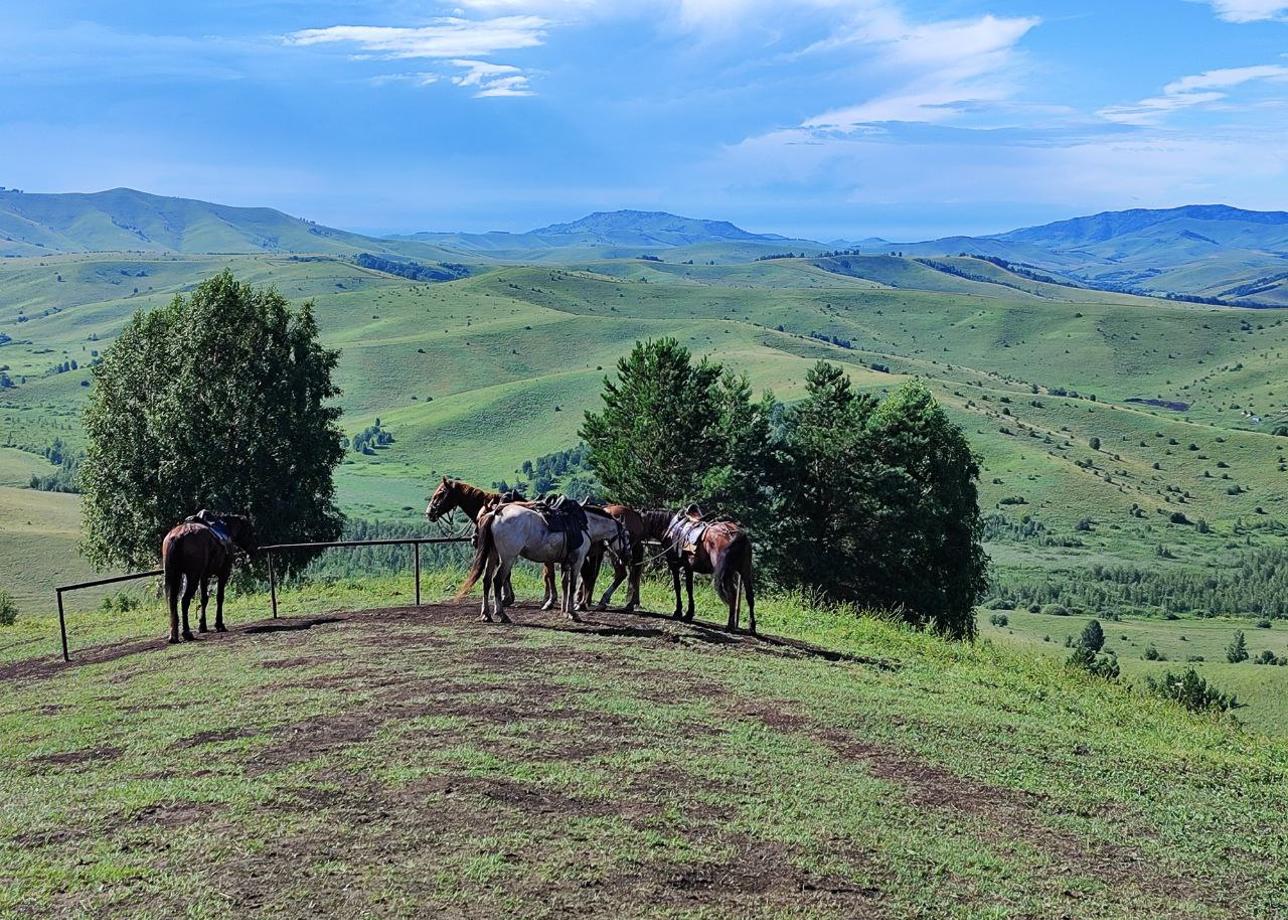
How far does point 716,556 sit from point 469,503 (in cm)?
593

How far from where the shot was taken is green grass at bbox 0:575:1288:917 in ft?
30.5

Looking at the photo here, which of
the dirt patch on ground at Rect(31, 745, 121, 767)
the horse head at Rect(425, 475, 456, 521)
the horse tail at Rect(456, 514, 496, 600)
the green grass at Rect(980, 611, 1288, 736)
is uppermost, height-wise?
the horse head at Rect(425, 475, 456, 521)

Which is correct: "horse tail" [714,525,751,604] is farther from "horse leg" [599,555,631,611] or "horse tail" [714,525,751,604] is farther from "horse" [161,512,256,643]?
"horse" [161,512,256,643]

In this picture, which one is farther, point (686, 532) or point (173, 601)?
point (686, 532)

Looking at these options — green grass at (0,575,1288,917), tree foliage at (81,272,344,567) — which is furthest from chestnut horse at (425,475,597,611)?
tree foliage at (81,272,344,567)

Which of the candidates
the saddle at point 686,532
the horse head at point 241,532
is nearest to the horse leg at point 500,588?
the saddle at point 686,532

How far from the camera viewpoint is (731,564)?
21.0m

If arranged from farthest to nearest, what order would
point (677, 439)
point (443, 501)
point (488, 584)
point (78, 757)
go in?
point (677, 439)
point (443, 501)
point (488, 584)
point (78, 757)

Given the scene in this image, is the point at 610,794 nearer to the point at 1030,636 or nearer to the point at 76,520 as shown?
the point at 1030,636

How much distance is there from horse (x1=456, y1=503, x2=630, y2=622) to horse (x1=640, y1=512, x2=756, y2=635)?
2059 mm

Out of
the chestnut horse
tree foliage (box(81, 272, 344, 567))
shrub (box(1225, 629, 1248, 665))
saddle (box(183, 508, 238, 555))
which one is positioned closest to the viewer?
saddle (box(183, 508, 238, 555))

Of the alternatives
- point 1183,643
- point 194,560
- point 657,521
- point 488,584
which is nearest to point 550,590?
point 488,584

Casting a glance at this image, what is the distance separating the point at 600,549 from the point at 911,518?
26.2m

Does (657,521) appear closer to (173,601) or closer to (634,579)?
(634,579)
